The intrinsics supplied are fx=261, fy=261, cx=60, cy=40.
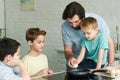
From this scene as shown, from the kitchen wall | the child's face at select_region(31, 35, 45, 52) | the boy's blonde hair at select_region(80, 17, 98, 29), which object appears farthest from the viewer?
the kitchen wall

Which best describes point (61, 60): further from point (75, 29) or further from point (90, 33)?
point (90, 33)

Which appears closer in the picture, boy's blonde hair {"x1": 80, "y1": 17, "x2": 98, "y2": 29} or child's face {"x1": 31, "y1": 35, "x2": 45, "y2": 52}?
boy's blonde hair {"x1": 80, "y1": 17, "x2": 98, "y2": 29}

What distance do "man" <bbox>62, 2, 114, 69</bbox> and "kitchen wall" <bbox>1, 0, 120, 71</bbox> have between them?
117 cm

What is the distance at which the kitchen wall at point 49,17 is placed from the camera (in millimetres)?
3650

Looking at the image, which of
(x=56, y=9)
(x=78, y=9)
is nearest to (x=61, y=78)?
(x=78, y=9)

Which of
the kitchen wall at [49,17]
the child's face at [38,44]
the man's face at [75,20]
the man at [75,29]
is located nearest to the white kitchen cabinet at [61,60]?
the kitchen wall at [49,17]

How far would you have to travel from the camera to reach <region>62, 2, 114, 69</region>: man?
2289 mm

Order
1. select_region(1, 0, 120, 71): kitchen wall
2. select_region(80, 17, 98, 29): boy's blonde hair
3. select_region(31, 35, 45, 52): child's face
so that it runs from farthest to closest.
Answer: select_region(1, 0, 120, 71): kitchen wall → select_region(31, 35, 45, 52): child's face → select_region(80, 17, 98, 29): boy's blonde hair

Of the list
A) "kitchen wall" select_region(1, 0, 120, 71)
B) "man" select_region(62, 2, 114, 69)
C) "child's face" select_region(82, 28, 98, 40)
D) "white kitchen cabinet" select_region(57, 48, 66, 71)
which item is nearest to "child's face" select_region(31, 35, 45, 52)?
"man" select_region(62, 2, 114, 69)

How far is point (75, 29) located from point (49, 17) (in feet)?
6.35

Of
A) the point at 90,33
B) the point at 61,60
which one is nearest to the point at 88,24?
the point at 90,33

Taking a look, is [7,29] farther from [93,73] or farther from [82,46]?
[93,73]

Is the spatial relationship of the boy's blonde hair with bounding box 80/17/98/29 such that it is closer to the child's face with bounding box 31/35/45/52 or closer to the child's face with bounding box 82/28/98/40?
the child's face with bounding box 82/28/98/40

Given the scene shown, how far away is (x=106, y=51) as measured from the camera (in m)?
2.35
